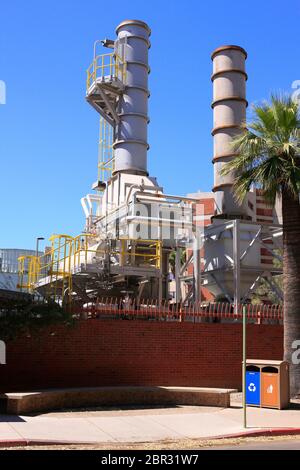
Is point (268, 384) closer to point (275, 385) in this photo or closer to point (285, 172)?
point (275, 385)

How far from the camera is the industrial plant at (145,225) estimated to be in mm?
20500

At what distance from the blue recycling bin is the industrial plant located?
4595mm

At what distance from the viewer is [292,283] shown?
16250mm

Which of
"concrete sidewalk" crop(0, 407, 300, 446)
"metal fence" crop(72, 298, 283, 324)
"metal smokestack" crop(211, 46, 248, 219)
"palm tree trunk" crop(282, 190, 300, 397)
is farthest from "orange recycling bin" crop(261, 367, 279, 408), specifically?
"metal smokestack" crop(211, 46, 248, 219)

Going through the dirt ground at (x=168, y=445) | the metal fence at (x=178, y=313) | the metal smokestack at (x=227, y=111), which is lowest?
the dirt ground at (x=168, y=445)

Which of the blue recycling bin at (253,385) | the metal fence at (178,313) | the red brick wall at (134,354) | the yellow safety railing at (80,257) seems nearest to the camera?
the blue recycling bin at (253,385)

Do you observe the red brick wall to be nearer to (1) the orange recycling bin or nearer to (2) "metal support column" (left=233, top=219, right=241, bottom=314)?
(2) "metal support column" (left=233, top=219, right=241, bottom=314)

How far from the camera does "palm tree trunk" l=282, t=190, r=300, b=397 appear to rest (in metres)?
16.0

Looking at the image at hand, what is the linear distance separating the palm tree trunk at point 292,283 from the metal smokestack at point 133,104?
8.44 metres

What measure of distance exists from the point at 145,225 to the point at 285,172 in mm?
5959

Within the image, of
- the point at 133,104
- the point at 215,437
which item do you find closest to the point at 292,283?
the point at 215,437

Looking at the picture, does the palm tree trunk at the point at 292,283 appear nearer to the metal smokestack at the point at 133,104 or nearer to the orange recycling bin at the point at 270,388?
the orange recycling bin at the point at 270,388

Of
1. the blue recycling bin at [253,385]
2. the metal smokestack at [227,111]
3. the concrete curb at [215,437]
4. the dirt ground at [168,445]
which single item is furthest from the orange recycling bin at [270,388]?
the metal smokestack at [227,111]

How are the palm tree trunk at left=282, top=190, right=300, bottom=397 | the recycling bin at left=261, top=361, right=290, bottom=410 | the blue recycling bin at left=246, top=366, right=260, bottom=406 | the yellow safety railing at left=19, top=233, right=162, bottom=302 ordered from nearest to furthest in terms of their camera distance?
the recycling bin at left=261, top=361, right=290, bottom=410 → the blue recycling bin at left=246, top=366, right=260, bottom=406 → the palm tree trunk at left=282, top=190, right=300, bottom=397 → the yellow safety railing at left=19, top=233, right=162, bottom=302
